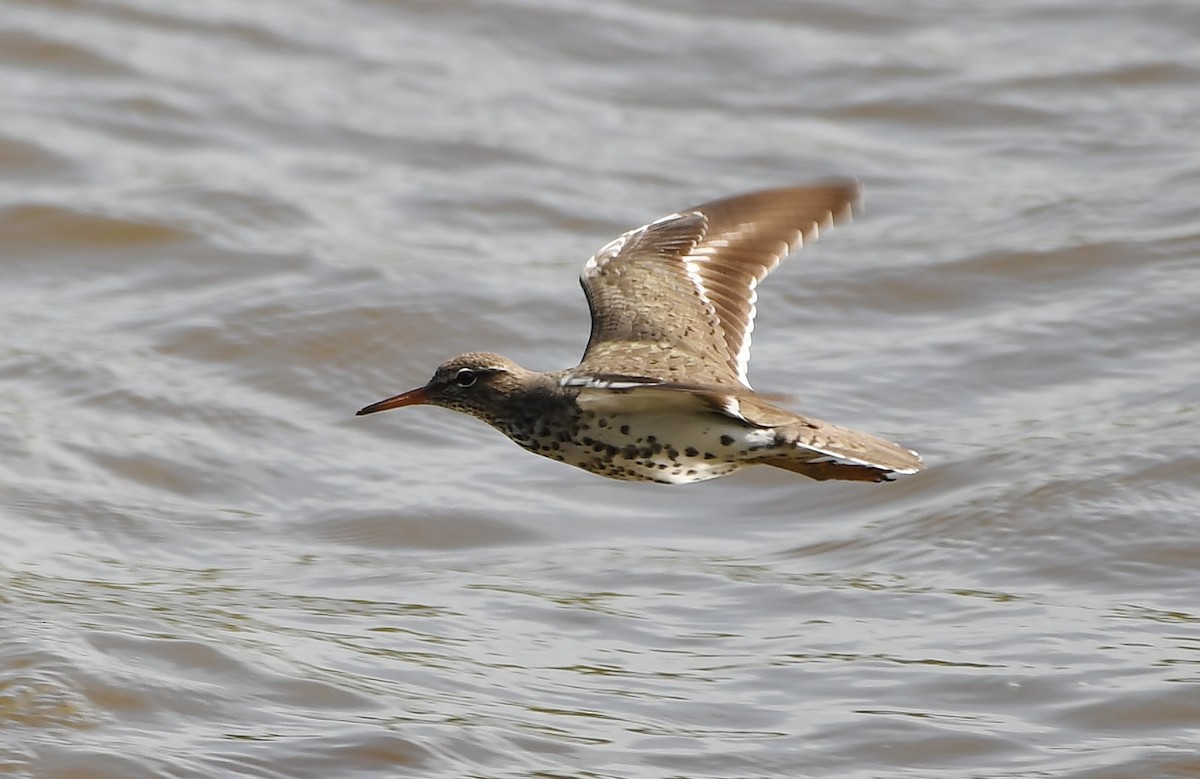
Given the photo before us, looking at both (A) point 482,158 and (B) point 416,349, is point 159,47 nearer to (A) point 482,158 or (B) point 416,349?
(A) point 482,158

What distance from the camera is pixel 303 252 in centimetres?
1047

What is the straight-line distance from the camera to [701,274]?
7.21 m

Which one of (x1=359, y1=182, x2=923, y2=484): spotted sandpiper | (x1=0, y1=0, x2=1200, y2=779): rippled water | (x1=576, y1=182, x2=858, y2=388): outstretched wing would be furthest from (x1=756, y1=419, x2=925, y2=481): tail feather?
(x1=0, y1=0, x2=1200, y2=779): rippled water

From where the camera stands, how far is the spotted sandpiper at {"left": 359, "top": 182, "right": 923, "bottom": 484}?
604 centimetres

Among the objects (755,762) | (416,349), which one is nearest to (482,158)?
(416,349)

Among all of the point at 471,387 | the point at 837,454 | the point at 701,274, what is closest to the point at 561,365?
the point at 701,274

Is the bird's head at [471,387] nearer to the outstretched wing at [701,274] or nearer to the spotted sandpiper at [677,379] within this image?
the spotted sandpiper at [677,379]

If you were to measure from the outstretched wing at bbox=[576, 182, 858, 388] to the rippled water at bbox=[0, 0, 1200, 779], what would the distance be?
3.63ft

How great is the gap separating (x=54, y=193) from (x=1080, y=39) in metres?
6.87

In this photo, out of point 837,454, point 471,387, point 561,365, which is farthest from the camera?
point 561,365

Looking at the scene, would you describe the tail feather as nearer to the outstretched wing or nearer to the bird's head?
the outstretched wing

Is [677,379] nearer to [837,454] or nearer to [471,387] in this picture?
[837,454]

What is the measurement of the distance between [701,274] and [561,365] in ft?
7.52

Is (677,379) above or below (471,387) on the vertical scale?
above
